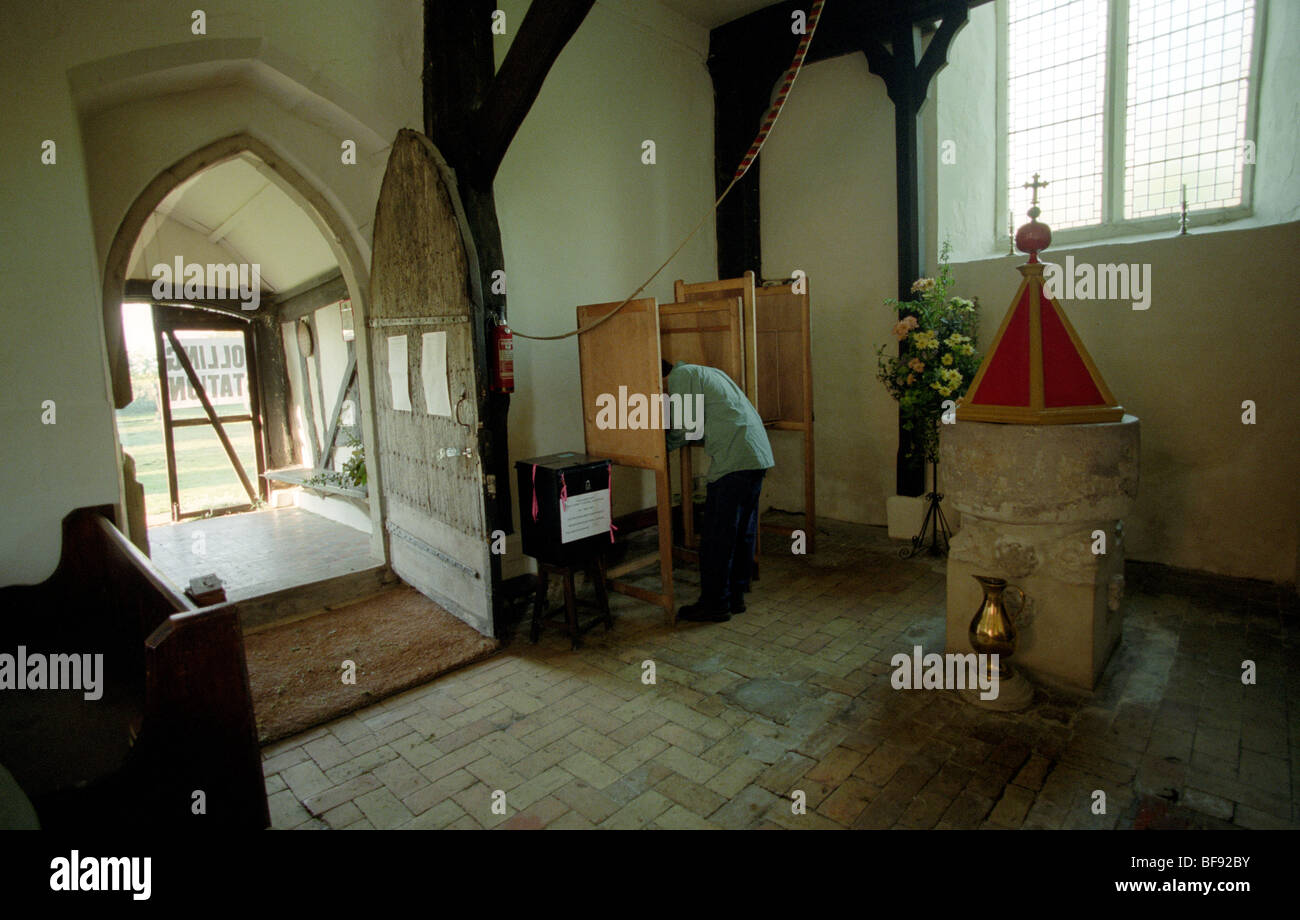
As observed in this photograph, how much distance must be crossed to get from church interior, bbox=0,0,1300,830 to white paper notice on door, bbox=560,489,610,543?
0.03m

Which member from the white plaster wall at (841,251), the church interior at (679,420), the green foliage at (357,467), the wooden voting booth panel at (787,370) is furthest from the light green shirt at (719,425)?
the green foliage at (357,467)

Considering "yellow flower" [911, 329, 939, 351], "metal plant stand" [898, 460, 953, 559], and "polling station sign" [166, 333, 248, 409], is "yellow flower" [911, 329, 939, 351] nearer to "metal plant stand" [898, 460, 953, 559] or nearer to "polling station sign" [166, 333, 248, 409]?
"metal plant stand" [898, 460, 953, 559]

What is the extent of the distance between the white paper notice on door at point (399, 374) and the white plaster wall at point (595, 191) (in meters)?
0.88

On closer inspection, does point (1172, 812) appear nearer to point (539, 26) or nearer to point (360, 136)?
point (539, 26)

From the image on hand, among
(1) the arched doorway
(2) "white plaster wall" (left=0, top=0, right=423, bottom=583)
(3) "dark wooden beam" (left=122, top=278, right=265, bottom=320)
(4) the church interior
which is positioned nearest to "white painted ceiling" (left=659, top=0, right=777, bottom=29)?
(4) the church interior

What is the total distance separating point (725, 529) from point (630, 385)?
1171 millimetres

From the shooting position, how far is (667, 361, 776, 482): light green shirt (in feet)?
14.9

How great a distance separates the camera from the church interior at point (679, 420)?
9.87 ft

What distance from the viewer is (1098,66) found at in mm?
5715

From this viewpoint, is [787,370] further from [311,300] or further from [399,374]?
[311,300]

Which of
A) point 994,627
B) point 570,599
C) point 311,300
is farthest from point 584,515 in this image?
point 311,300

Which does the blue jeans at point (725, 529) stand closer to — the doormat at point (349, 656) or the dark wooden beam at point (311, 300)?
the doormat at point (349, 656)

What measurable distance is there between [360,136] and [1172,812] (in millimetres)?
6001

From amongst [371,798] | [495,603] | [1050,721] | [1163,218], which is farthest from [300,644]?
[1163,218]
